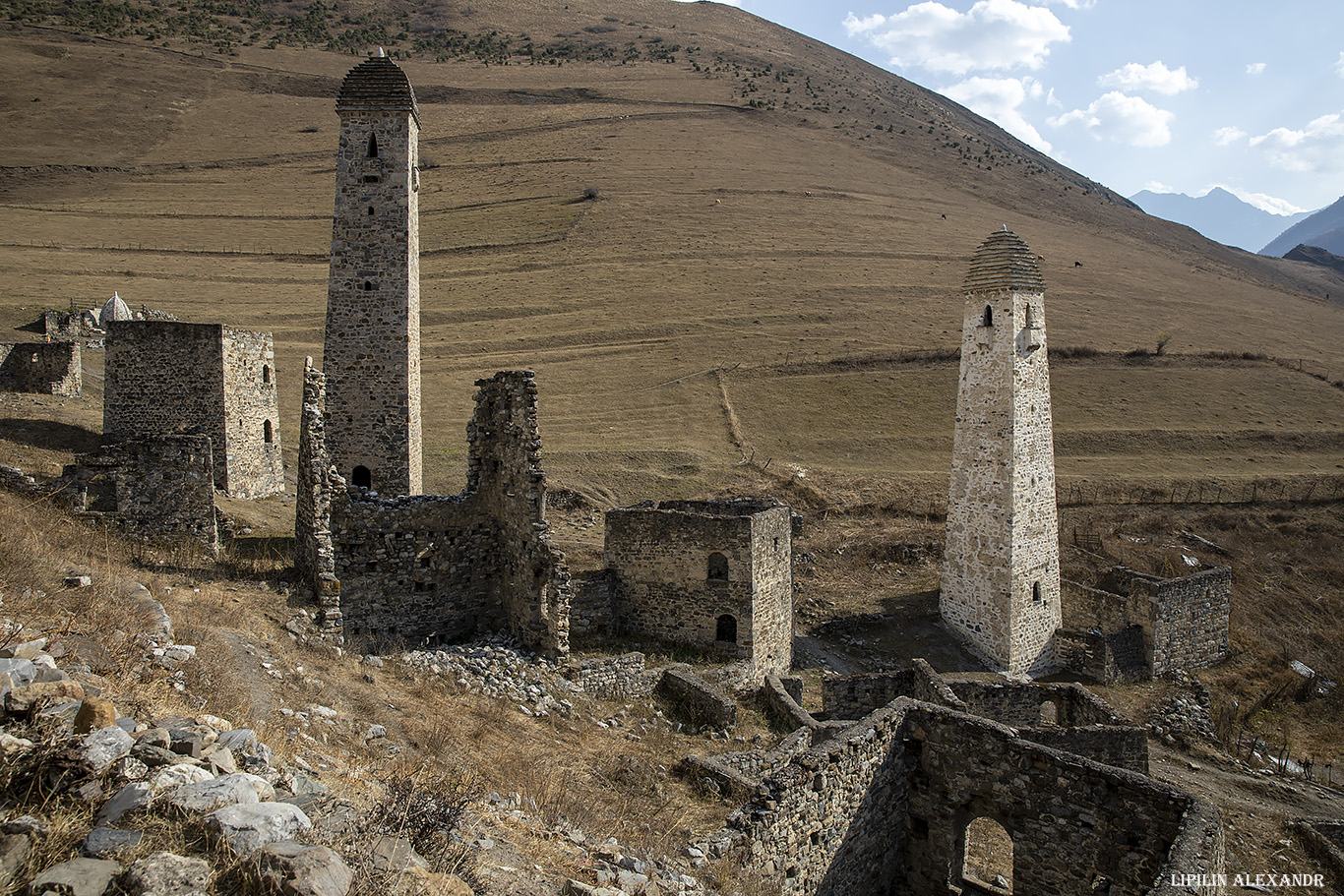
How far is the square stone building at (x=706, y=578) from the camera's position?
53.5ft

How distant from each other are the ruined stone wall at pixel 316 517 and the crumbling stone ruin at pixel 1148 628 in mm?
17964

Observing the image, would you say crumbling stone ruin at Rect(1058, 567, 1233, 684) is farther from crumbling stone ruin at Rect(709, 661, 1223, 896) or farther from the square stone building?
crumbling stone ruin at Rect(709, 661, 1223, 896)

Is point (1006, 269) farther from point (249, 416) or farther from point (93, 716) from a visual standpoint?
point (249, 416)

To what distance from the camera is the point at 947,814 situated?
889 centimetres

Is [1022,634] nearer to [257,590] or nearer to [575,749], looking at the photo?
[575,749]

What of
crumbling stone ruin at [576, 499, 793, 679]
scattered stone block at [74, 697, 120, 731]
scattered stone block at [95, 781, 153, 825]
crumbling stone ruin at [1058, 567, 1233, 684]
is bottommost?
crumbling stone ruin at [1058, 567, 1233, 684]

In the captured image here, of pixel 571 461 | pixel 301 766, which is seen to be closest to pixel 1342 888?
pixel 301 766

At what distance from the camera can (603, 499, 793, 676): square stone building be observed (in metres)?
16.3

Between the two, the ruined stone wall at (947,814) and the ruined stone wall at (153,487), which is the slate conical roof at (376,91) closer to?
the ruined stone wall at (153,487)

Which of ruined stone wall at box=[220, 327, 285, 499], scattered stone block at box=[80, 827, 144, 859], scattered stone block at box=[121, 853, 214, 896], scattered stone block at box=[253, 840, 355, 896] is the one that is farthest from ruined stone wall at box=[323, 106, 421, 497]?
scattered stone block at box=[121, 853, 214, 896]

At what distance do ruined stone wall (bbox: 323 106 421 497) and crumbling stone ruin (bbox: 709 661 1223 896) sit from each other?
1147cm

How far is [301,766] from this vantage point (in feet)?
18.8

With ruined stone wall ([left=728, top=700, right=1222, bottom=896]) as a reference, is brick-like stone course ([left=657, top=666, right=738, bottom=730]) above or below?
below

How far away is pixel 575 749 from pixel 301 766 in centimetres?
475
